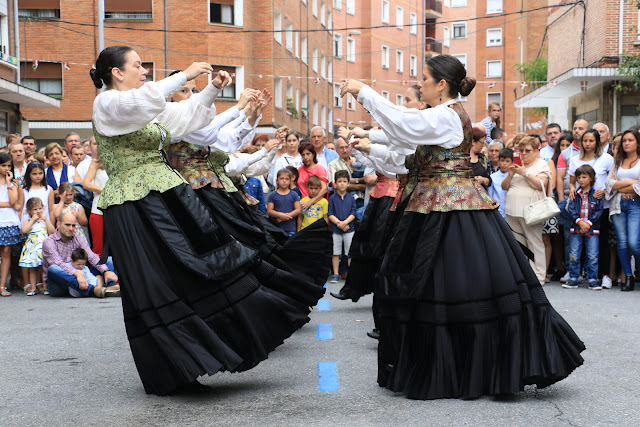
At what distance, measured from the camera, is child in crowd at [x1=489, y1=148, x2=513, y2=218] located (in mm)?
11930

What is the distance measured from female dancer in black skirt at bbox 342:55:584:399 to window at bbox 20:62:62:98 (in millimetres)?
28513

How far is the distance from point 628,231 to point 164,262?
7417mm

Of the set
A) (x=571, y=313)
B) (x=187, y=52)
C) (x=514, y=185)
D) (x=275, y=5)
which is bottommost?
(x=571, y=313)

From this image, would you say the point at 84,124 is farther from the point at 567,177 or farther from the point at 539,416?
the point at 539,416

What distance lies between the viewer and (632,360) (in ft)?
20.9

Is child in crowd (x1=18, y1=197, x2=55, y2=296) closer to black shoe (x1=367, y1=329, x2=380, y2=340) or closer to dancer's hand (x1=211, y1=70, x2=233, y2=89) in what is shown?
black shoe (x1=367, y1=329, x2=380, y2=340)

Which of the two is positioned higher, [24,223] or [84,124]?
[84,124]

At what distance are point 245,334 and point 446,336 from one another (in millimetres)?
1204

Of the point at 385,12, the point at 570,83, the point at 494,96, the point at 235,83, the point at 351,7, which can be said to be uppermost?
the point at 385,12

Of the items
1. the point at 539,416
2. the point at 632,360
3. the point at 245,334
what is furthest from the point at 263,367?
the point at 632,360

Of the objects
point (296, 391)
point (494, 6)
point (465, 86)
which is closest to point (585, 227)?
point (465, 86)

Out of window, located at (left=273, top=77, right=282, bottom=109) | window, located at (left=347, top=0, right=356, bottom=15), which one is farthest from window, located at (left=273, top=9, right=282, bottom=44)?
window, located at (left=347, top=0, right=356, bottom=15)

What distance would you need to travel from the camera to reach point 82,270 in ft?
37.0

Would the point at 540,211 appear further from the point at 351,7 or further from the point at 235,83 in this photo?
the point at 351,7
